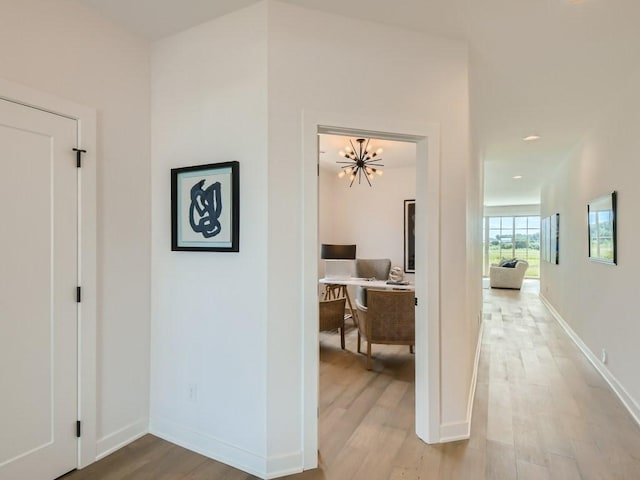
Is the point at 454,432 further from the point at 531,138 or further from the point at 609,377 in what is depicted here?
the point at 531,138

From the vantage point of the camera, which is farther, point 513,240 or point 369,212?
point 513,240

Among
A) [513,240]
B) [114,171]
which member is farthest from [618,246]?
[513,240]

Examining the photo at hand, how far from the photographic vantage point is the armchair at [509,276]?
10094mm

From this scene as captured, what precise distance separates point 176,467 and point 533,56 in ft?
11.9

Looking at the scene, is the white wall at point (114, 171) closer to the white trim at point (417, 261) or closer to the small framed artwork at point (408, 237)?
the white trim at point (417, 261)

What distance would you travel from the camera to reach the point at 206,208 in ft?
7.35

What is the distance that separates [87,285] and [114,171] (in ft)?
2.42

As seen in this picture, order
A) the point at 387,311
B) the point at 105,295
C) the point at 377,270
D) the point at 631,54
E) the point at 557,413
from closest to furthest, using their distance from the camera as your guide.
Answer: the point at 105,295 → the point at 631,54 → the point at 557,413 → the point at 387,311 → the point at 377,270

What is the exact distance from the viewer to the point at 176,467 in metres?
2.10

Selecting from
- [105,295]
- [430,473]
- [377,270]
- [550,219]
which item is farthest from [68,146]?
[550,219]

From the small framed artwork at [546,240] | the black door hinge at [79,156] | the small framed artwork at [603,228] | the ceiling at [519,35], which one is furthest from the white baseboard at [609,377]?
the black door hinge at [79,156]

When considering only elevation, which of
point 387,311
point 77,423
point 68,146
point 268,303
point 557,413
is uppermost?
point 68,146

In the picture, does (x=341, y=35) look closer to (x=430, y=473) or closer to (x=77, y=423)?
(x=430, y=473)

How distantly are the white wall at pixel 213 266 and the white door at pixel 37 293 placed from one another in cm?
52
